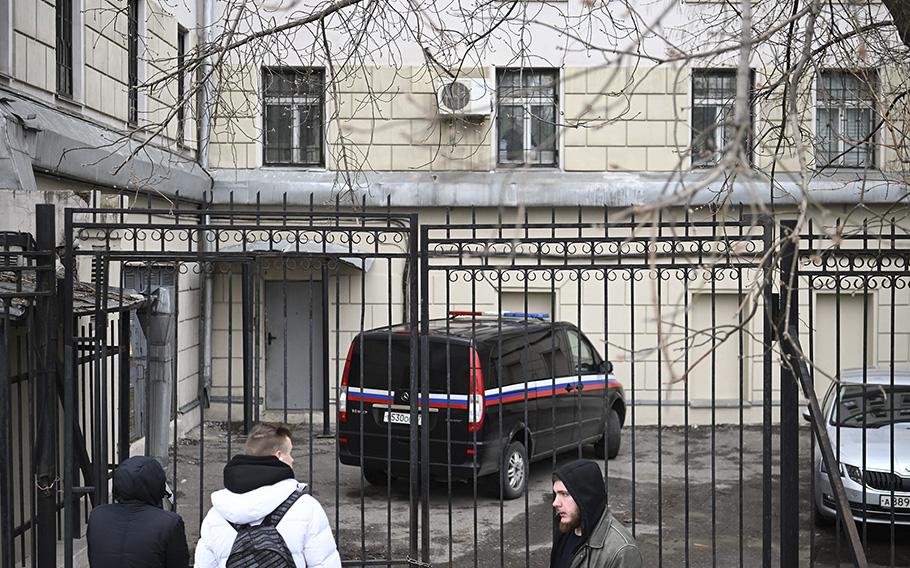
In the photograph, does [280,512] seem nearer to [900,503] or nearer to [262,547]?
[262,547]

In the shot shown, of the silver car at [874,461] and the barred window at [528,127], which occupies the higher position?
the barred window at [528,127]

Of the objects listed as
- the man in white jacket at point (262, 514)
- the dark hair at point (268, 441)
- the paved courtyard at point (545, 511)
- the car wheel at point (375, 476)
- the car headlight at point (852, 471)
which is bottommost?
the paved courtyard at point (545, 511)

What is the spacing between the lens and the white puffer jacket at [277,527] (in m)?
4.12

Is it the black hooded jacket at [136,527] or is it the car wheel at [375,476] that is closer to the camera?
the black hooded jacket at [136,527]

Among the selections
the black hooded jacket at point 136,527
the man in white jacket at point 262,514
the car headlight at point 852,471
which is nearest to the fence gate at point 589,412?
the car headlight at point 852,471

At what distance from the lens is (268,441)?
170 inches

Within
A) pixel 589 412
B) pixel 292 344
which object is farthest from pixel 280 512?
pixel 292 344

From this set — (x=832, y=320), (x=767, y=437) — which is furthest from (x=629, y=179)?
(x=767, y=437)

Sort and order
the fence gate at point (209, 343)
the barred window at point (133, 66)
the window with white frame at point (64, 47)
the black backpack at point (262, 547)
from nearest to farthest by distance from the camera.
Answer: the black backpack at point (262, 547)
the fence gate at point (209, 343)
the window with white frame at point (64, 47)
the barred window at point (133, 66)

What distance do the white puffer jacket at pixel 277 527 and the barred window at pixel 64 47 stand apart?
6821mm

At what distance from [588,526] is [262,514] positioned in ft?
4.46

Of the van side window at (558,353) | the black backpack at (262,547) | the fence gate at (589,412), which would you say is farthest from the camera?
the van side window at (558,353)

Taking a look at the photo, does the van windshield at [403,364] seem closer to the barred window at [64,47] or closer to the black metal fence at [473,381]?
the black metal fence at [473,381]

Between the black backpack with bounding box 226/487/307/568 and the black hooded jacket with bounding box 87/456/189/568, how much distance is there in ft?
1.64
